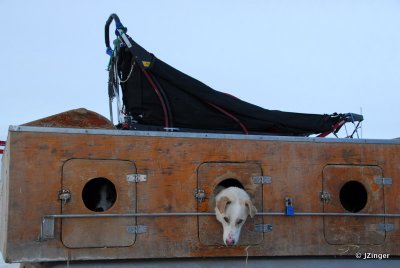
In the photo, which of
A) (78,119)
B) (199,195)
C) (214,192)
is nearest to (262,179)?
(214,192)

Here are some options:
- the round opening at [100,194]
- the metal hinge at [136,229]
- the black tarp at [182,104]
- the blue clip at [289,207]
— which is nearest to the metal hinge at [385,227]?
the blue clip at [289,207]

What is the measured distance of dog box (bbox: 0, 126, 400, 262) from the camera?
390cm

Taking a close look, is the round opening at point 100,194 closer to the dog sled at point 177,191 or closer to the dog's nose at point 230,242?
the dog sled at point 177,191

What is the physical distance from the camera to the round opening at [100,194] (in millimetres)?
4570

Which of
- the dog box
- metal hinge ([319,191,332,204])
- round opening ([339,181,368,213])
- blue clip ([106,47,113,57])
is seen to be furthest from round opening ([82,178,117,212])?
round opening ([339,181,368,213])

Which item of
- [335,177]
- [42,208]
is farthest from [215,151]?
[42,208]

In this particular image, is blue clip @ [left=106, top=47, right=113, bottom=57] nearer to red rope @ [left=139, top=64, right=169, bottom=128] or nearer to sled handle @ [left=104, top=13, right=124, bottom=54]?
sled handle @ [left=104, top=13, right=124, bottom=54]

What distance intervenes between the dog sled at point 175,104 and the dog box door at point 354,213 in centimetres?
64

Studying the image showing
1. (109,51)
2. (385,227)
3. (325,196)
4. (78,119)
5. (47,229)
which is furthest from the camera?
(109,51)

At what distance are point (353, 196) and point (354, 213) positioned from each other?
0.59 metres

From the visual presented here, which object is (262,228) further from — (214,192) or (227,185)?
(227,185)

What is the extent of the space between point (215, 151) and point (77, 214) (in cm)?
116

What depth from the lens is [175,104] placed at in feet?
15.8

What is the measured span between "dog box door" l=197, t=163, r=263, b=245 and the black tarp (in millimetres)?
644
